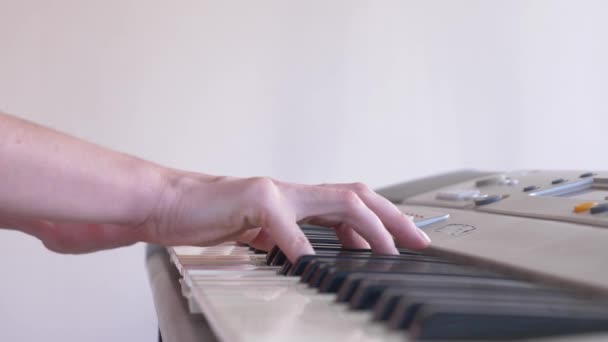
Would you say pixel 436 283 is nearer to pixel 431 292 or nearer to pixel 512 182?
pixel 431 292

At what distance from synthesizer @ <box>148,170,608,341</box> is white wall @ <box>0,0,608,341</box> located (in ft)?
4.61

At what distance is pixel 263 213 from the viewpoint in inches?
27.3

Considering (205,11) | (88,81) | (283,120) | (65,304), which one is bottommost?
(65,304)

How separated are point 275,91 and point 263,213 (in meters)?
1.79

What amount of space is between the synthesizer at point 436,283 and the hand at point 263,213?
0.09ft

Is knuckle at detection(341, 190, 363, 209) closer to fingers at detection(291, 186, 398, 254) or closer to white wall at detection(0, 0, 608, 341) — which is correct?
fingers at detection(291, 186, 398, 254)

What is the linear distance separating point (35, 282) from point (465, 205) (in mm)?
1700

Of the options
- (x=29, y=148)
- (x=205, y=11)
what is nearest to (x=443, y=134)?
(x=205, y=11)

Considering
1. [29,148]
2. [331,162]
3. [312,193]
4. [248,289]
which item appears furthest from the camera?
[331,162]

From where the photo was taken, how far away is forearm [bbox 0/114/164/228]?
65 centimetres

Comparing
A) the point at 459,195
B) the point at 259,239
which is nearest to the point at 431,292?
the point at 259,239

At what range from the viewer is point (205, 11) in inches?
93.8

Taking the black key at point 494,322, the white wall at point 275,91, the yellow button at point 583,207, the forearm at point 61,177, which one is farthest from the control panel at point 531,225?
the white wall at point 275,91

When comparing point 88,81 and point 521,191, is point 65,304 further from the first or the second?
point 521,191
